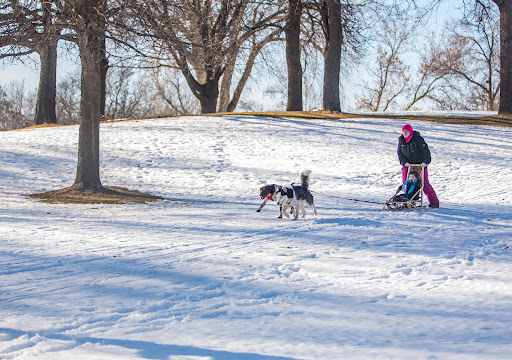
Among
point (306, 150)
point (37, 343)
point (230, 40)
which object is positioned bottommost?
point (37, 343)

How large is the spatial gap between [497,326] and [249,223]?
5727 mm

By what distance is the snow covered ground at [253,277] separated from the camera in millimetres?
3822

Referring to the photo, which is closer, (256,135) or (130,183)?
(130,183)

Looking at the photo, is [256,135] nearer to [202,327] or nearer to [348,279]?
[348,279]

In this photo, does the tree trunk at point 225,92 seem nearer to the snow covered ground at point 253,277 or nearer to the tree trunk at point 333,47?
the tree trunk at point 333,47

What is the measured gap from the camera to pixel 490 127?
24250 millimetres

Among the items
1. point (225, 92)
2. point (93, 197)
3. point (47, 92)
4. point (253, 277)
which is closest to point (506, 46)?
point (225, 92)

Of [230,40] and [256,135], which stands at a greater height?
[230,40]

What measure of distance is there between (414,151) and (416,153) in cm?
6

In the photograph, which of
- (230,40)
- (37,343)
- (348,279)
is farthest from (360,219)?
(230,40)

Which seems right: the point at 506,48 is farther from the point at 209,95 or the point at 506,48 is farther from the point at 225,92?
the point at 225,92

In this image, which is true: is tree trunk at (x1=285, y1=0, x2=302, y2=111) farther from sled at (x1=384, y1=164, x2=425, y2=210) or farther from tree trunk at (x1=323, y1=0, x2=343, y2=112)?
sled at (x1=384, y1=164, x2=425, y2=210)

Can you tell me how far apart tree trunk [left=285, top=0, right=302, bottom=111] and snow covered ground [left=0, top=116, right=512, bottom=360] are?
13.3 m

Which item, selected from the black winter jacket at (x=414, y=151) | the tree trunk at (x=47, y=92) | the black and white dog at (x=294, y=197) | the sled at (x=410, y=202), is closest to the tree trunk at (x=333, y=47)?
the tree trunk at (x=47, y=92)
